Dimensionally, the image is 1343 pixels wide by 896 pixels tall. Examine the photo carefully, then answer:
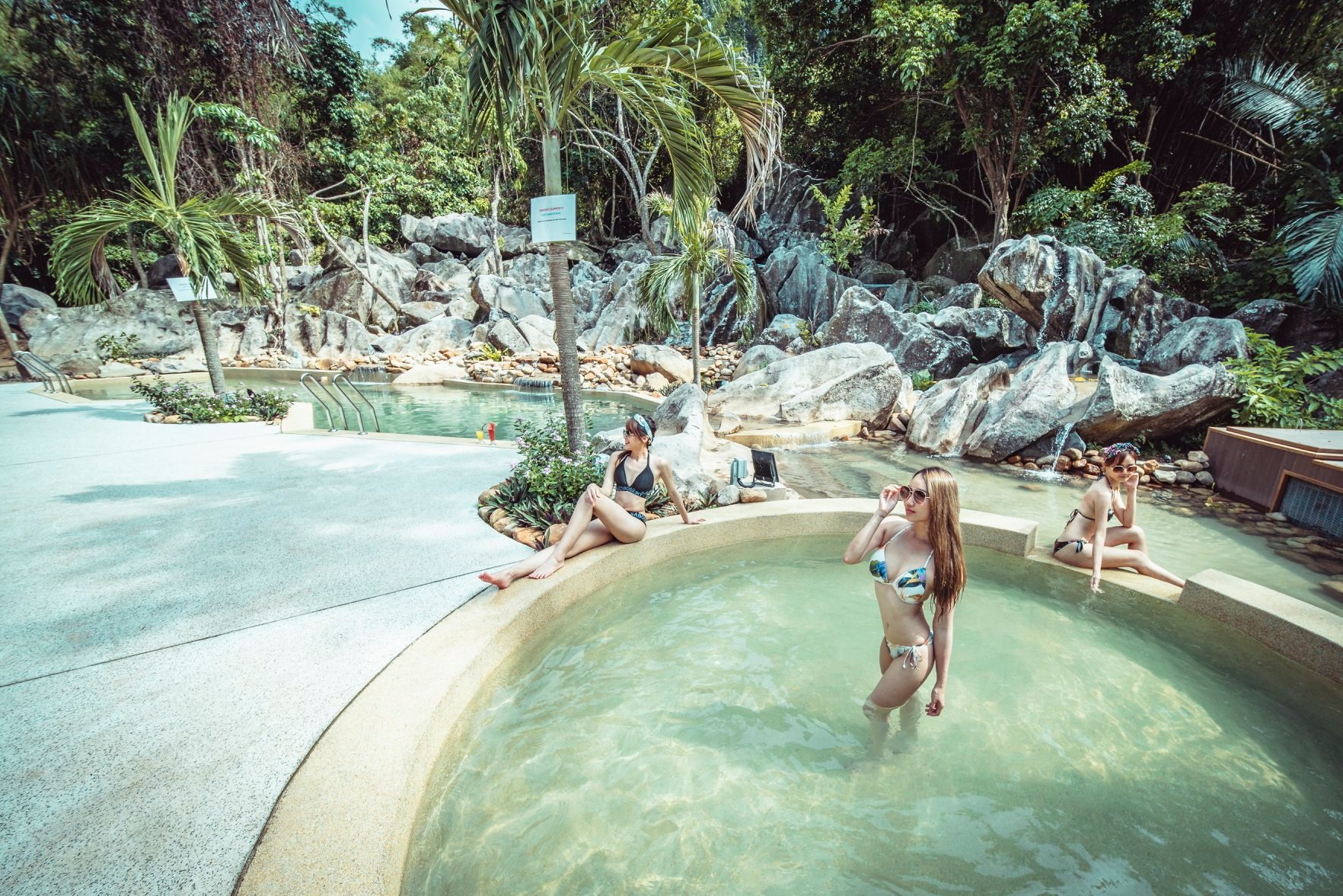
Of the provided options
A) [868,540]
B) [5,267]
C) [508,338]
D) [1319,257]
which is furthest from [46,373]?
[1319,257]

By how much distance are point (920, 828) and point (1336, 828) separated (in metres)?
1.72

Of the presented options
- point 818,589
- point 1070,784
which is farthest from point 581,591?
point 1070,784

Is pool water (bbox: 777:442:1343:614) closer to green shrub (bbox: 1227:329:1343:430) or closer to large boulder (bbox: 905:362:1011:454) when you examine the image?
large boulder (bbox: 905:362:1011:454)

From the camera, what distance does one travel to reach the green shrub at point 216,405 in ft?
27.9

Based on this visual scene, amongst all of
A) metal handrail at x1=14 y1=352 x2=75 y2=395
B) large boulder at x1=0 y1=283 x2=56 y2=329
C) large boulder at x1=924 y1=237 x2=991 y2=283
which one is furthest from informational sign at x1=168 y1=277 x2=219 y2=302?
large boulder at x1=924 y1=237 x2=991 y2=283

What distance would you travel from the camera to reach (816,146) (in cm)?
1962

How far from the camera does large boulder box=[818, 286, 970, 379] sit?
1148 cm

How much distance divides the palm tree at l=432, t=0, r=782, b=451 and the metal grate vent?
619 cm

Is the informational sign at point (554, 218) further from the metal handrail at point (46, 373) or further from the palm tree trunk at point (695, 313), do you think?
the metal handrail at point (46, 373)

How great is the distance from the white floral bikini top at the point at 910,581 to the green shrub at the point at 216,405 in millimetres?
9901

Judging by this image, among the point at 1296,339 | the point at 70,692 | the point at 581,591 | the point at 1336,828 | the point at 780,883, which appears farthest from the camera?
the point at 1296,339

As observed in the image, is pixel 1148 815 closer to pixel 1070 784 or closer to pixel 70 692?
pixel 1070 784

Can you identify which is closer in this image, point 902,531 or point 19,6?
point 902,531

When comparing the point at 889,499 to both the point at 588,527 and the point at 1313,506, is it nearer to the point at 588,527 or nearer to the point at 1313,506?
the point at 588,527
